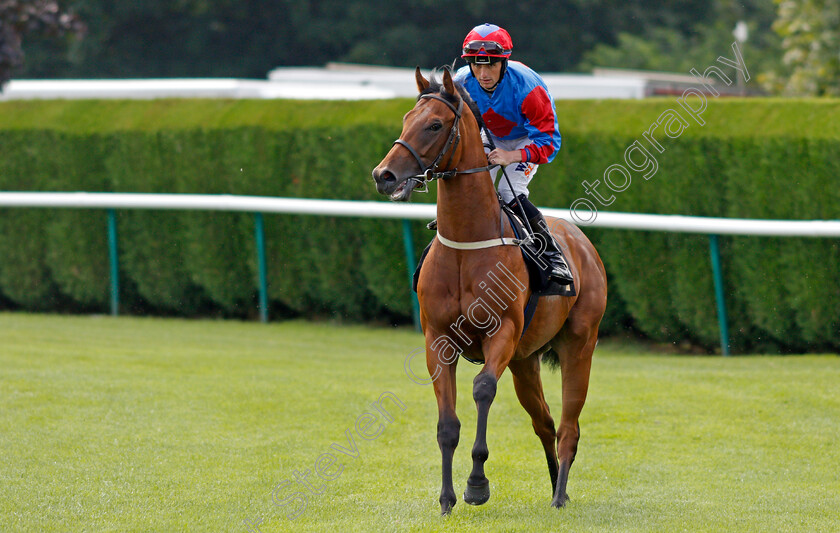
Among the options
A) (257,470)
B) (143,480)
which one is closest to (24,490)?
(143,480)

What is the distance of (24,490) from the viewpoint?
502cm

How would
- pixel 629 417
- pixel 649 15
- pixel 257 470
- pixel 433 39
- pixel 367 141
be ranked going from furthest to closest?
pixel 649 15 → pixel 433 39 → pixel 367 141 → pixel 629 417 → pixel 257 470

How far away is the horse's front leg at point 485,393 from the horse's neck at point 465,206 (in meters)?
0.43

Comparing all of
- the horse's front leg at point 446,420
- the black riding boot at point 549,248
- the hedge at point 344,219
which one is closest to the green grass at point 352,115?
the hedge at point 344,219

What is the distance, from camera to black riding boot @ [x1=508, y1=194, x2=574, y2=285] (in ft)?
16.5

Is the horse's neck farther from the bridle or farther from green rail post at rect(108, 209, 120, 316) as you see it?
green rail post at rect(108, 209, 120, 316)

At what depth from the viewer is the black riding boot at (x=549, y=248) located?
503cm

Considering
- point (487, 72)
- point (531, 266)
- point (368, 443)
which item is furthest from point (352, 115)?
point (531, 266)

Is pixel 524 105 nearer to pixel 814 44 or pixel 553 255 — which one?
pixel 553 255

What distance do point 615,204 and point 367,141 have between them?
8.01 feet

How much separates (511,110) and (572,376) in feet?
4.47

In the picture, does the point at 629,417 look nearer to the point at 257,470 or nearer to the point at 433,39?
the point at 257,470

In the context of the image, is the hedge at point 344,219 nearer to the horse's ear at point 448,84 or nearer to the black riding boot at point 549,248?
the black riding boot at point 549,248

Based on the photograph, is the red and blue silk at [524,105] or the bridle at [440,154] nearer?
the bridle at [440,154]
